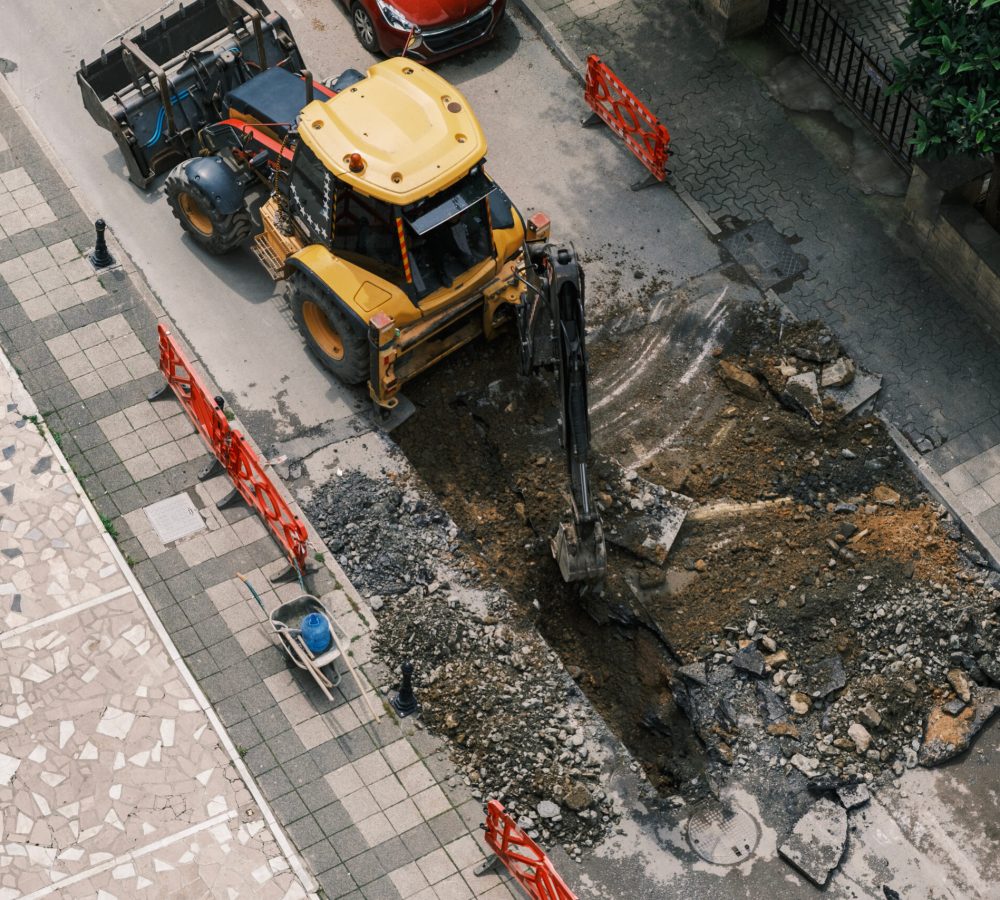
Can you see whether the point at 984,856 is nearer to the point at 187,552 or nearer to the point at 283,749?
the point at 283,749

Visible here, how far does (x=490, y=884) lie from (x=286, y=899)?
6.27ft

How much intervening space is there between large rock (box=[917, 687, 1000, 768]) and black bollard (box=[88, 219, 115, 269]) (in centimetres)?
1072

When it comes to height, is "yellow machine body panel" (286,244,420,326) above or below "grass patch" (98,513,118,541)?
above

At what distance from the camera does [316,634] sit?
16.7 m

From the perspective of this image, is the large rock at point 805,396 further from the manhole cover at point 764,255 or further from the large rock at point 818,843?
the large rock at point 818,843

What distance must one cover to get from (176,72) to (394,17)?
3049 mm

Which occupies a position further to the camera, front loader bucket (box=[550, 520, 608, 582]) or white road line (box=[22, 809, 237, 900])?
front loader bucket (box=[550, 520, 608, 582])

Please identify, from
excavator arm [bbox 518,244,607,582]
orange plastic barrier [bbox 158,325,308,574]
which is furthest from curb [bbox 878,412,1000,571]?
orange plastic barrier [bbox 158,325,308,574]

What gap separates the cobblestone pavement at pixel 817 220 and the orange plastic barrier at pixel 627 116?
0.38m

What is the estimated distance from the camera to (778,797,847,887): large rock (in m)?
15.8

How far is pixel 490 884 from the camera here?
15734 millimetres

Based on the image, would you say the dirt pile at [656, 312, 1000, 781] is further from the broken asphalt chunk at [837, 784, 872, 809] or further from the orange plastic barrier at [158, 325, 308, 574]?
the orange plastic barrier at [158, 325, 308, 574]

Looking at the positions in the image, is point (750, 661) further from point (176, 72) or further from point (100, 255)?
point (176, 72)

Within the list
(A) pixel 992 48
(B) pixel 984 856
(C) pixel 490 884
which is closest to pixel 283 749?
(C) pixel 490 884
